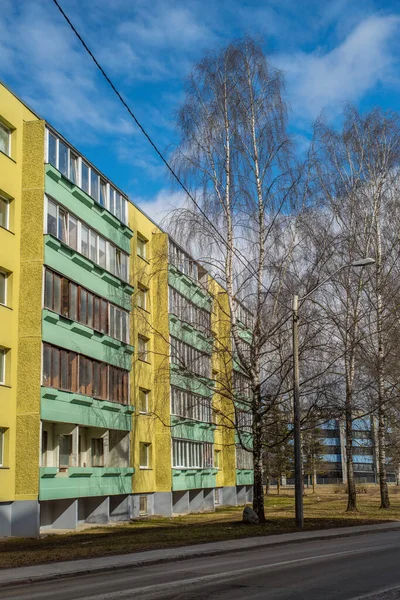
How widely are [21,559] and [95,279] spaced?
15.9 metres

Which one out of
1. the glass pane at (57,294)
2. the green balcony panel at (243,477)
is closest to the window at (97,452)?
the glass pane at (57,294)

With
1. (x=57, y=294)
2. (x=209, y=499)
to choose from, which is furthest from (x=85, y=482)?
(x=209, y=499)

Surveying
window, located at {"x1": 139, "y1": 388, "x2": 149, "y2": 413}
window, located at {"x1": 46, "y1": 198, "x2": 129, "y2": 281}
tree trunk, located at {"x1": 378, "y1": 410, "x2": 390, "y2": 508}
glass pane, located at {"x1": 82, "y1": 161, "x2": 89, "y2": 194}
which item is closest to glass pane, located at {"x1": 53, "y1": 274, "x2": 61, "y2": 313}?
window, located at {"x1": 46, "y1": 198, "x2": 129, "y2": 281}

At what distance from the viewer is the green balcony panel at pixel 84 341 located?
85.8 feet

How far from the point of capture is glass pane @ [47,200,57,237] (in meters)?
27.0

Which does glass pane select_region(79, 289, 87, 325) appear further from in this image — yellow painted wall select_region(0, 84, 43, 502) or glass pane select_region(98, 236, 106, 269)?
yellow painted wall select_region(0, 84, 43, 502)

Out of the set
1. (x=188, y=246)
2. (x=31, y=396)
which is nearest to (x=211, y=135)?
(x=188, y=246)

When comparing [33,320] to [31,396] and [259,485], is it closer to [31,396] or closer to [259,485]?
[31,396]

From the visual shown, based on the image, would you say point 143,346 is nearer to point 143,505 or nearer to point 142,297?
point 142,297

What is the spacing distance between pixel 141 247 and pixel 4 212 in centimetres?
1261

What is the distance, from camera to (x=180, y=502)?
40.9 m

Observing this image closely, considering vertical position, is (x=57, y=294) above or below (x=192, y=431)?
above

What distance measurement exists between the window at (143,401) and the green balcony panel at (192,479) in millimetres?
3688

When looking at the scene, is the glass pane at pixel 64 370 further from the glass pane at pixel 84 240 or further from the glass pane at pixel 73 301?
the glass pane at pixel 84 240
